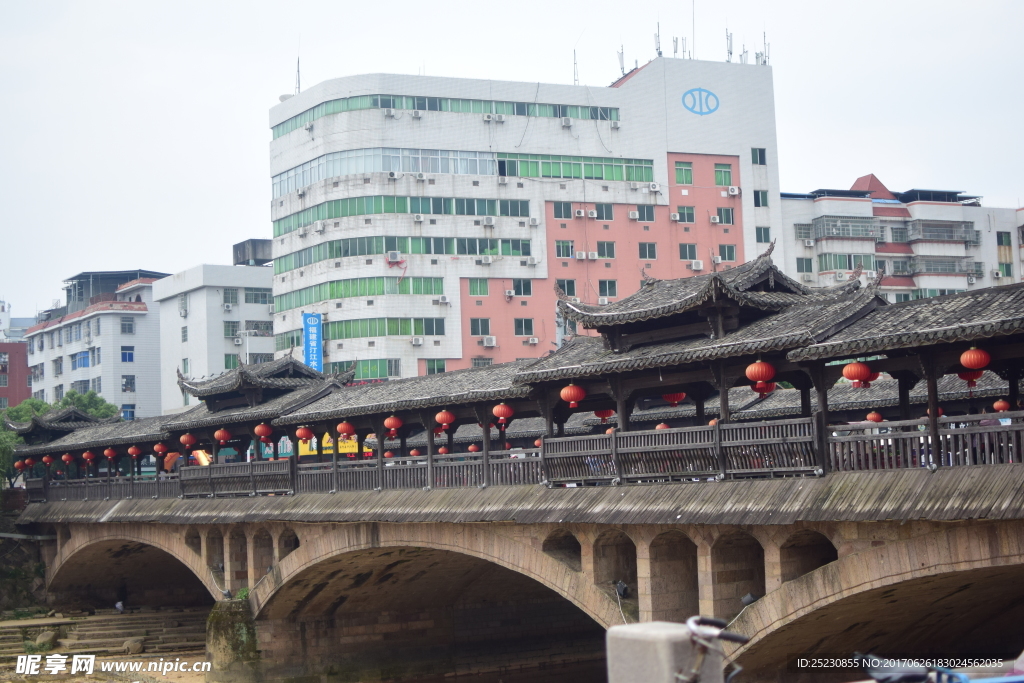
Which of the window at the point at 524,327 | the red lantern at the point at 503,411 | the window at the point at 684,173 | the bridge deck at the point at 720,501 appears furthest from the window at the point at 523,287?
the red lantern at the point at 503,411

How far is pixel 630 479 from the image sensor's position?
74.8 ft

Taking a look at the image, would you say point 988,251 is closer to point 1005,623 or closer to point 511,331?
point 511,331

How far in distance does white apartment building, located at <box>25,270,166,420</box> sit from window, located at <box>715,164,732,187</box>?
39.4 metres

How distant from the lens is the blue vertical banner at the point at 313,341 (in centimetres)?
→ 6272

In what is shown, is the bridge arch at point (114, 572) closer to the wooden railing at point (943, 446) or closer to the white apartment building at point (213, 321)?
the white apartment building at point (213, 321)

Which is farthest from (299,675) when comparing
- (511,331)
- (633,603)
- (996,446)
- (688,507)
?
(511,331)

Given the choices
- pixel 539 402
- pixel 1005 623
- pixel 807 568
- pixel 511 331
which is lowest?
pixel 1005 623

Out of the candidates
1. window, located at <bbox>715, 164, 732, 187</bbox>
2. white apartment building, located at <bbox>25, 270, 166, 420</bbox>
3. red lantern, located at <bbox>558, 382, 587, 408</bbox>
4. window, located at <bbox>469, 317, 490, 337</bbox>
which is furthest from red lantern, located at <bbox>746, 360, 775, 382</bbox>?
white apartment building, located at <bbox>25, 270, 166, 420</bbox>

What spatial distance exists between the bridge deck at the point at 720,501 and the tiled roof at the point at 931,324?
181cm

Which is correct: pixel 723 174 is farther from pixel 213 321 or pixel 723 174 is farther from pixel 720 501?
pixel 720 501

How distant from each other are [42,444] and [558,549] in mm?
36185

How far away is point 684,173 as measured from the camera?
69312 mm

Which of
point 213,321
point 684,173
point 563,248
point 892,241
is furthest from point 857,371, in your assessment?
point 213,321

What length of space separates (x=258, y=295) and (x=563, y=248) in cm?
2233
